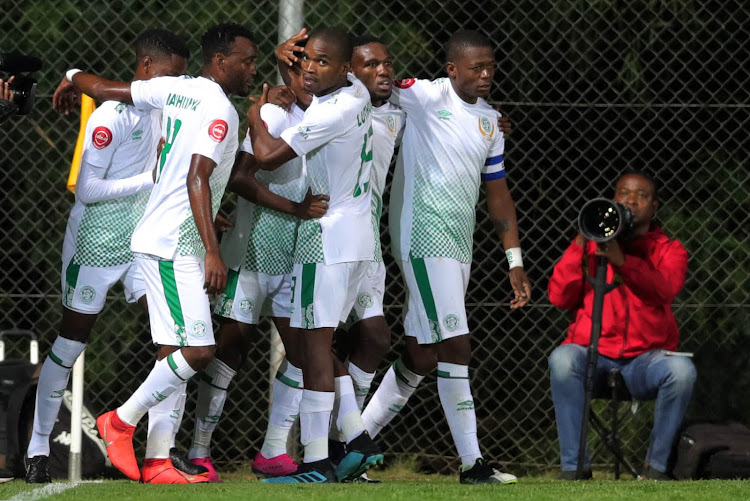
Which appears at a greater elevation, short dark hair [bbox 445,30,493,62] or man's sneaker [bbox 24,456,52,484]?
Result: short dark hair [bbox 445,30,493,62]

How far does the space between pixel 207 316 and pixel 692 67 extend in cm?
364

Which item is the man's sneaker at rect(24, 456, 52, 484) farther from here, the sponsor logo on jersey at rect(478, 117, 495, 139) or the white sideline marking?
the sponsor logo on jersey at rect(478, 117, 495, 139)

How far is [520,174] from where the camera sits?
7281 millimetres

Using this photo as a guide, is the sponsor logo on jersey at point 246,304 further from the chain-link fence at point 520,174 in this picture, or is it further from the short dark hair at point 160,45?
the chain-link fence at point 520,174

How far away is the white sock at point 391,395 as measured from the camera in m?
5.95

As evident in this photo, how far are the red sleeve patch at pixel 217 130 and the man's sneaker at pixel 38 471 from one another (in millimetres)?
1589

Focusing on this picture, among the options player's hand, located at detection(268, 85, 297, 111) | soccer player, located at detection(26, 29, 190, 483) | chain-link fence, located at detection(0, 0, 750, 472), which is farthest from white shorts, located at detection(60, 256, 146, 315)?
chain-link fence, located at detection(0, 0, 750, 472)

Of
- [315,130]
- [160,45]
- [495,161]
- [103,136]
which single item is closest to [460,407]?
[495,161]

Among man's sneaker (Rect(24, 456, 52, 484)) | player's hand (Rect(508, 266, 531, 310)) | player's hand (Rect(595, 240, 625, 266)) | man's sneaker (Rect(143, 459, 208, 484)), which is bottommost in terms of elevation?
man's sneaker (Rect(24, 456, 52, 484))

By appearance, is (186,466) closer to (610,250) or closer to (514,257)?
(514,257)

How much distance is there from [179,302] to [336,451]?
44.3 inches

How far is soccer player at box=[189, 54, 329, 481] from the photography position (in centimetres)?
560

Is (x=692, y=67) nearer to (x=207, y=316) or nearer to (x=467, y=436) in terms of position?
(x=467, y=436)

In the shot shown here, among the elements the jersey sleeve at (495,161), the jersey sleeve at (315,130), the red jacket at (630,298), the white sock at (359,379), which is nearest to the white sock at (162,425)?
the white sock at (359,379)
